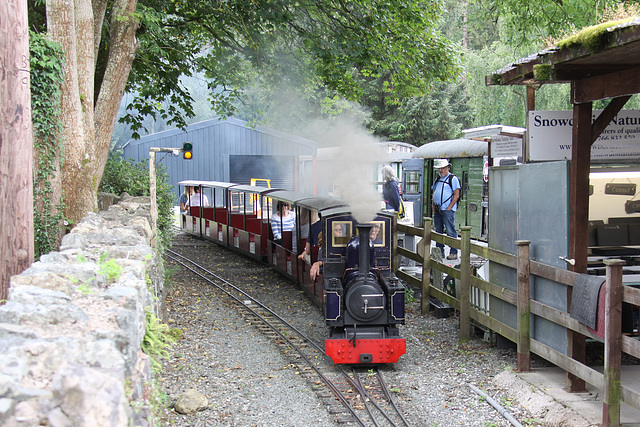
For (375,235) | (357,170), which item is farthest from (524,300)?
(357,170)

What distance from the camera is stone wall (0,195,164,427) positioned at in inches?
79.0

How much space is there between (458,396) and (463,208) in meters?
12.6

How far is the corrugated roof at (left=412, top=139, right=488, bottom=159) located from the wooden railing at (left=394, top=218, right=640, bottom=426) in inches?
315

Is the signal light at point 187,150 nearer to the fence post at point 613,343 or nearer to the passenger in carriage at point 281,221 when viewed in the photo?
the passenger in carriage at point 281,221

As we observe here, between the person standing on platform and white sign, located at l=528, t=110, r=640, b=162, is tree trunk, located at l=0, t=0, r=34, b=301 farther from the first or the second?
the person standing on platform

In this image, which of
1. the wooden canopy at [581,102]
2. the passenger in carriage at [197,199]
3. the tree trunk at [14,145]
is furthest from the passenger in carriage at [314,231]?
the passenger in carriage at [197,199]

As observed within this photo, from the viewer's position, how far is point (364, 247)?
23.4 feet

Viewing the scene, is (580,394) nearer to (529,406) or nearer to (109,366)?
(529,406)

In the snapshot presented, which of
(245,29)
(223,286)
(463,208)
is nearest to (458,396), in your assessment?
(223,286)

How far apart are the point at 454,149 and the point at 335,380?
43.5ft

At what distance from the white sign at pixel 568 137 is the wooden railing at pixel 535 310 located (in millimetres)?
1145

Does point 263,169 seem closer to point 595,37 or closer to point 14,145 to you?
point 14,145

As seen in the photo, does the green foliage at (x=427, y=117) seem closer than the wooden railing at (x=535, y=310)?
No

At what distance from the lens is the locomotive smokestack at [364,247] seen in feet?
23.1
